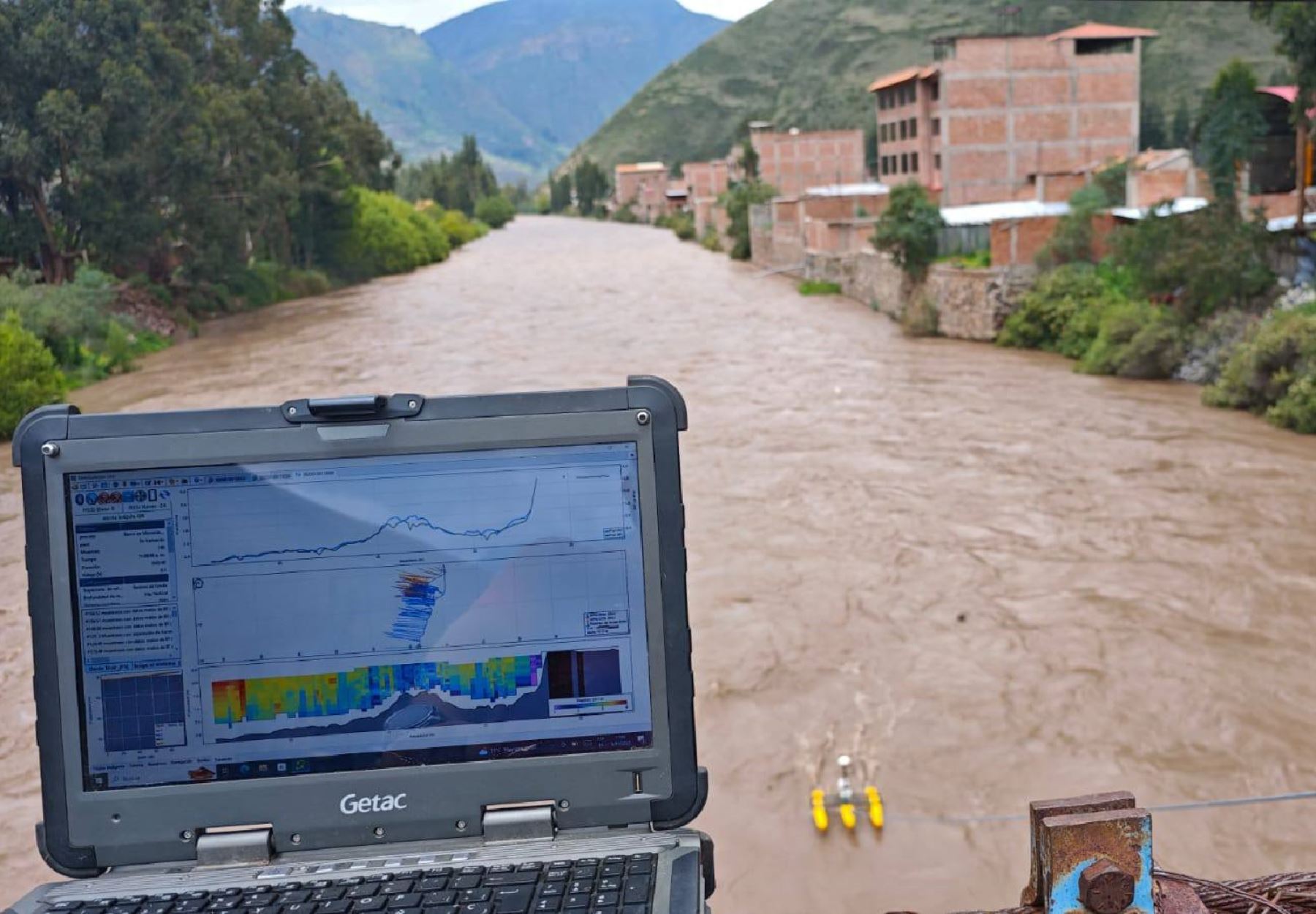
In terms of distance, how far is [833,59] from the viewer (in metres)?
91.6

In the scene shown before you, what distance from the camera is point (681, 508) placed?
1.49m

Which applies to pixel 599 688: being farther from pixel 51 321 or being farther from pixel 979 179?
pixel 979 179

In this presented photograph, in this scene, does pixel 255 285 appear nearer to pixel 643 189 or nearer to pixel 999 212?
pixel 999 212

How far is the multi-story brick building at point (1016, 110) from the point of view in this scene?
35.8 m

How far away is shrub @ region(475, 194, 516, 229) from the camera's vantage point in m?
75.0

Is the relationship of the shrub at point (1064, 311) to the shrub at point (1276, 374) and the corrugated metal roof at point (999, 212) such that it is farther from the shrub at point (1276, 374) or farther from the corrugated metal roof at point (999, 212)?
the shrub at point (1276, 374)

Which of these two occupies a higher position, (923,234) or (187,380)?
(923,234)

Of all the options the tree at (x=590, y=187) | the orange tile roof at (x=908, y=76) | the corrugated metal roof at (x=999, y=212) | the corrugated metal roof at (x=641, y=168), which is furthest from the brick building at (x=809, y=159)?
the tree at (x=590, y=187)

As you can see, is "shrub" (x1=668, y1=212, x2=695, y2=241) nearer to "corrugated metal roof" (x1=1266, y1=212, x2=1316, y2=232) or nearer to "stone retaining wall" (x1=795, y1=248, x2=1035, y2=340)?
"stone retaining wall" (x1=795, y1=248, x2=1035, y2=340)

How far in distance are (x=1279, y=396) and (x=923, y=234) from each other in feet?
30.9

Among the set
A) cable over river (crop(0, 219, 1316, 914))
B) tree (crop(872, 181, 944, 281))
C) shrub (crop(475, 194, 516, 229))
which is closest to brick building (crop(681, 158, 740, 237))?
shrub (crop(475, 194, 516, 229))

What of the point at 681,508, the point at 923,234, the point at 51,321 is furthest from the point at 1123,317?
the point at 681,508

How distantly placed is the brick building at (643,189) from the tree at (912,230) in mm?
49135

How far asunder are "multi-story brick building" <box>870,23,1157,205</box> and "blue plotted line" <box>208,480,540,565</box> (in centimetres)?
3416
